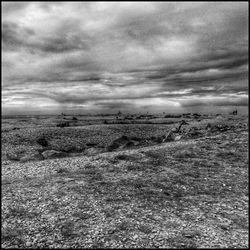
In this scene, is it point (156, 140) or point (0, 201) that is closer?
point (0, 201)

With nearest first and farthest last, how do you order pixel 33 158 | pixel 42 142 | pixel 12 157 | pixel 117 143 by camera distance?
pixel 33 158 → pixel 12 157 → pixel 117 143 → pixel 42 142

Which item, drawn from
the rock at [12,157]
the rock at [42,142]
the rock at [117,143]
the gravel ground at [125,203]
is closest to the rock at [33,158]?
the rock at [12,157]

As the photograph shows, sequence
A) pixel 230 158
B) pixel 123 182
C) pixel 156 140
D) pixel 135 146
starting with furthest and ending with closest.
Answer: pixel 156 140, pixel 135 146, pixel 230 158, pixel 123 182

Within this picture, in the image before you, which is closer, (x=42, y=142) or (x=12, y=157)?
(x=12, y=157)

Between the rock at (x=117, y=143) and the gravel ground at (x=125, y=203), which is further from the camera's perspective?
the rock at (x=117, y=143)

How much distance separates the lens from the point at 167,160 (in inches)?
923

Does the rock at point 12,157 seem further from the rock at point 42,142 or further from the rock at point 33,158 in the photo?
the rock at point 42,142

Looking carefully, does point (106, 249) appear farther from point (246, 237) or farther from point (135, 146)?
point (135, 146)

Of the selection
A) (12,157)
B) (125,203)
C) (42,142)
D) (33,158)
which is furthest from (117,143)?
(125,203)

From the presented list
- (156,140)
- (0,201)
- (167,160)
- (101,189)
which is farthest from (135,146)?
(0,201)

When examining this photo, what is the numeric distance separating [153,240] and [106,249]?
72.8 inches

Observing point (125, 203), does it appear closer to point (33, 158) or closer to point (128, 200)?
point (128, 200)

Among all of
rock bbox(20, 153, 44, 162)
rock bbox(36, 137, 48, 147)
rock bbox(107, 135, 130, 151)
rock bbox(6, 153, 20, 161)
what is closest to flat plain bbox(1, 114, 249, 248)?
rock bbox(20, 153, 44, 162)

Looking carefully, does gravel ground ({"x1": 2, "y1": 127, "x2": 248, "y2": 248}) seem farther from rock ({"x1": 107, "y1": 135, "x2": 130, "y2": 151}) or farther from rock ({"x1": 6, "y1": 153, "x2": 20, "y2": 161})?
rock ({"x1": 107, "y1": 135, "x2": 130, "y2": 151})
